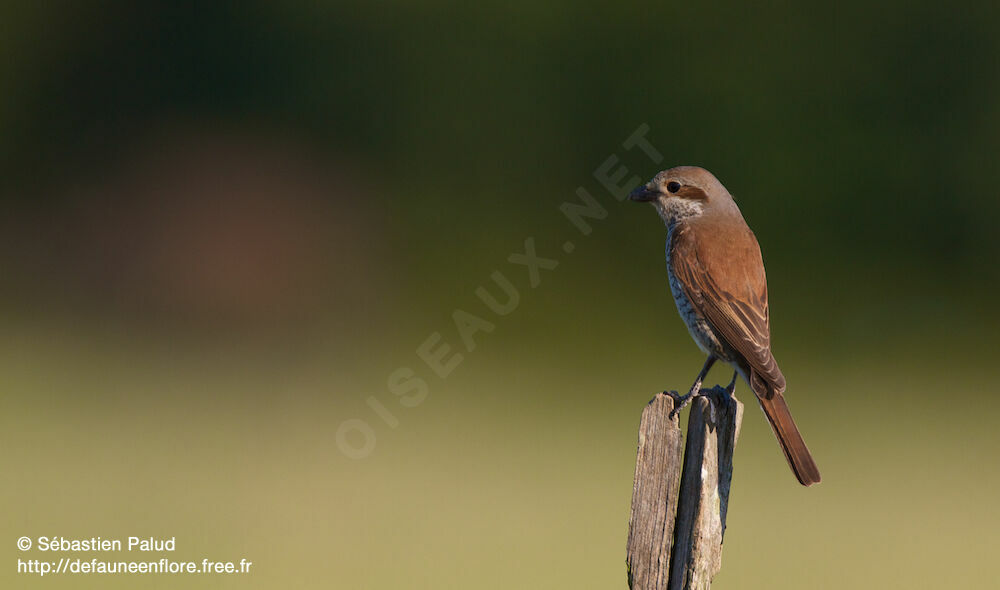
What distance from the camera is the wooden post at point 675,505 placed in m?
3.27

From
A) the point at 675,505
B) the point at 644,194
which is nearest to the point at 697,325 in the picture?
the point at 644,194

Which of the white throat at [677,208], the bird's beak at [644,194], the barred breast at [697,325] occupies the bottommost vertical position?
the barred breast at [697,325]

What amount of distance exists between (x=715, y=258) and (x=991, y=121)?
35.9 feet

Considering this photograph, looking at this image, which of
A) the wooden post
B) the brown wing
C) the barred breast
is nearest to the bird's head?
the brown wing

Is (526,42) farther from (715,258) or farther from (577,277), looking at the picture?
(715,258)

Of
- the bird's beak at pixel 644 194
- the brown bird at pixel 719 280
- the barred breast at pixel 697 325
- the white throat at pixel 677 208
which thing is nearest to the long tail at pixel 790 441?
the brown bird at pixel 719 280

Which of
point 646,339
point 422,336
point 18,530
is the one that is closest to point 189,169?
point 422,336

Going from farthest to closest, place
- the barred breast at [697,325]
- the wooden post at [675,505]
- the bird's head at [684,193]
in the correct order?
the bird's head at [684,193] < the barred breast at [697,325] < the wooden post at [675,505]

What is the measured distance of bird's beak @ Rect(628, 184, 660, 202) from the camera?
200 inches

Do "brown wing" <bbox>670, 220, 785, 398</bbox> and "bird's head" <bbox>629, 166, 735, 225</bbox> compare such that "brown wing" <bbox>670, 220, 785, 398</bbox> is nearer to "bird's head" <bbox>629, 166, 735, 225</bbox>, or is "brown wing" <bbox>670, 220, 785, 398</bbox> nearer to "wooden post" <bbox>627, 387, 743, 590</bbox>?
"bird's head" <bbox>629, 166, 735, 225</bbox>

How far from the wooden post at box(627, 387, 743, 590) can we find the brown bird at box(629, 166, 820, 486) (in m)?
0.82

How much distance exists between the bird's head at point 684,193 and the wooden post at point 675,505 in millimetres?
1784

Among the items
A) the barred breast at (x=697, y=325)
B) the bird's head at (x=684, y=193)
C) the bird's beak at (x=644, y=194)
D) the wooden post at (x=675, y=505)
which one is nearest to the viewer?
the wooden post at (x=675, y=505)

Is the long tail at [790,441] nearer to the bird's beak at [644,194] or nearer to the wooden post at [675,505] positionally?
the wooden post at [675,505]
